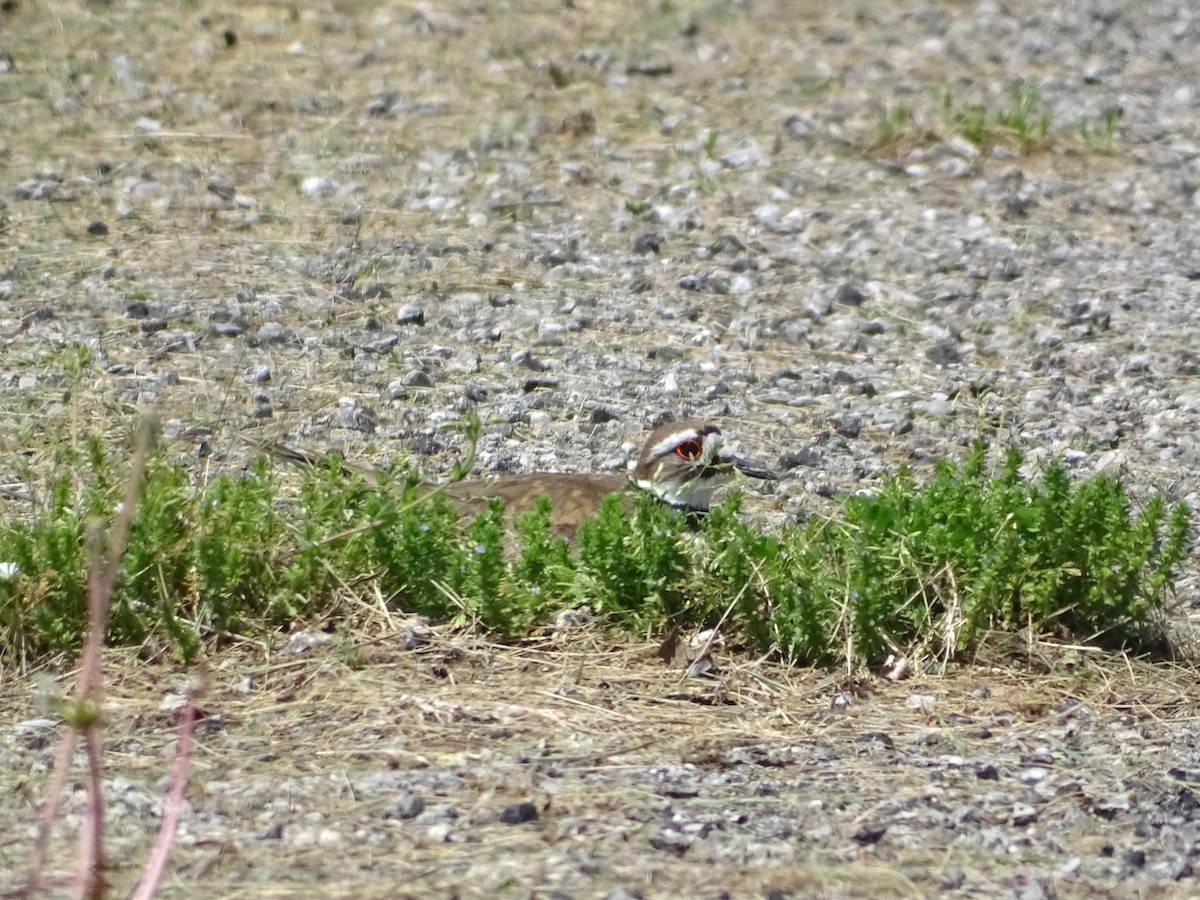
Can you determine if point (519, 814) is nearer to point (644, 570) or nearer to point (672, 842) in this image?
point (672, 842)

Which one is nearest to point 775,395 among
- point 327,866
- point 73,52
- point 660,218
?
point 660,218

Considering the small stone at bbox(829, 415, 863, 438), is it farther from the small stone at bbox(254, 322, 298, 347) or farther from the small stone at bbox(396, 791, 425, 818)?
the small stone at bbox(396, 791, 425, 818)

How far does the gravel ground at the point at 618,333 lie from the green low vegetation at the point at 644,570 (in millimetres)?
191

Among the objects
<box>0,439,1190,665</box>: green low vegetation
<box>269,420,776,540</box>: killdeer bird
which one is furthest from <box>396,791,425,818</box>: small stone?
<box>269,420,776,540</box>: killdeer bird

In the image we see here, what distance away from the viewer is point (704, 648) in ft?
18.7

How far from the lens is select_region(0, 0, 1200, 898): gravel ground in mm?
4688

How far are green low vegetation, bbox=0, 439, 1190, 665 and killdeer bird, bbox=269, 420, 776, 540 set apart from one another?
2.28 ft

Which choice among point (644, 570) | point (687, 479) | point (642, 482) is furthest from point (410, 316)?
point (644, 570)

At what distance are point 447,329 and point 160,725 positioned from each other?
3882 mm

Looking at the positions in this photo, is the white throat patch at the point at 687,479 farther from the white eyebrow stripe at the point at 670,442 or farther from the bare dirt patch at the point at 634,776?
the bare dirt patch at the point at 634,776

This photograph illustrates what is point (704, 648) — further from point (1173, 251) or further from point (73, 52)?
point (73, 52)

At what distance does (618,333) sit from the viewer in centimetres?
892

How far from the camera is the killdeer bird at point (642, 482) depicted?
6.71 metres

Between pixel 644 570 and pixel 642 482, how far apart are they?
47.5 inches
